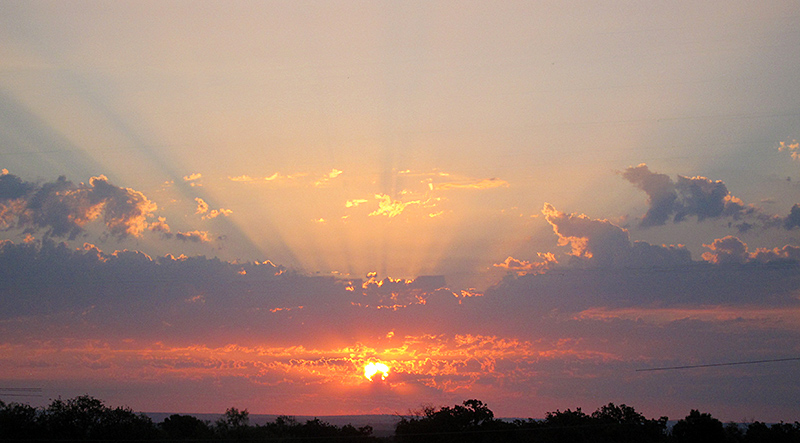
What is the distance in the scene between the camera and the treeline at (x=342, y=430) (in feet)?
253

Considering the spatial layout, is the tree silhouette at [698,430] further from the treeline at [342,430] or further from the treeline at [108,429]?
the treeline at [108,429]

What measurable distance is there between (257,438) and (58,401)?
1048 inches

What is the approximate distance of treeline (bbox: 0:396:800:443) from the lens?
7706cm

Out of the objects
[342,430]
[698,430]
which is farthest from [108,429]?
[698,430]

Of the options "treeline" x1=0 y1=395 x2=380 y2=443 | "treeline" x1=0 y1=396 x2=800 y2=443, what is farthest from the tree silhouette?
"treeline" x1=0 y1=395 x2=380 y2=443

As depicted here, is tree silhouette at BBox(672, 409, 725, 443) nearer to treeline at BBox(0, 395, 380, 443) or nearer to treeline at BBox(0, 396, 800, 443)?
treeline at BBox(0, 396, 800, 443)

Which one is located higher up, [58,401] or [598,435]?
[58,401]

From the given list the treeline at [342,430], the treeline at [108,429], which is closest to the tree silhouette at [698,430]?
the treeline at [342,430]

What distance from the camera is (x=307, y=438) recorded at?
76.8m

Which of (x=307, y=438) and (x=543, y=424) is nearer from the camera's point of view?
(x=307, y=438)

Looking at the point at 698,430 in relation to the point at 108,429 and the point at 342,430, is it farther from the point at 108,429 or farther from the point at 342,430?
the point at 108,429

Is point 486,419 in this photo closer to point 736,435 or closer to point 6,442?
point 736,435

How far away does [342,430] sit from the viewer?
84.4 m

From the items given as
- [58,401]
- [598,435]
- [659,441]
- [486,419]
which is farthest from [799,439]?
[58,401]
